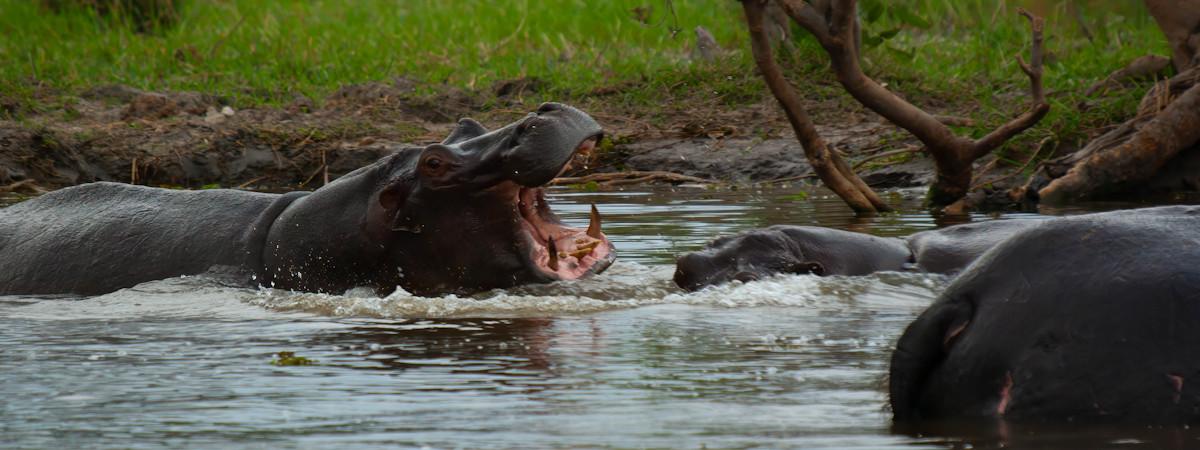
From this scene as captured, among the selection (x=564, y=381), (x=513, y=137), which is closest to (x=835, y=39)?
(x=513, y=137)

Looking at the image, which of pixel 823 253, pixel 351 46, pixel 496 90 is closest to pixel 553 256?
pixel 823 253

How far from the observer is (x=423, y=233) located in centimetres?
520

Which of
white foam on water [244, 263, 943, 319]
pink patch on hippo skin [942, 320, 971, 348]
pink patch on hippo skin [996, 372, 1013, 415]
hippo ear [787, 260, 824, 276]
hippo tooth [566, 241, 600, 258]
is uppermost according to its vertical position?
pink patch on hippo skin [942, 320, 971, 348]

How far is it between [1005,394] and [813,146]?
496 centimetres

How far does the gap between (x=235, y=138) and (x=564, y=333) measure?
6.90 m

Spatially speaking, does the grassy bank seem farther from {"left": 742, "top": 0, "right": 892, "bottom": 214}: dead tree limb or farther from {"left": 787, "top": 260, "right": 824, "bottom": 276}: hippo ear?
{"left": 787, "top": 260, "right": 824, "bottom": 276}: hippo ear

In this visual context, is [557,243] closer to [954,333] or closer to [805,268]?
[805,268]

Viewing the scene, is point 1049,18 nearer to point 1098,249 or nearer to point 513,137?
point 513,137

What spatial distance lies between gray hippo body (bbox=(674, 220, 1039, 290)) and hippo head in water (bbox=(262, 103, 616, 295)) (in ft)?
1.38

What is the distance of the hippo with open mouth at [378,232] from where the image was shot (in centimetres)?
507

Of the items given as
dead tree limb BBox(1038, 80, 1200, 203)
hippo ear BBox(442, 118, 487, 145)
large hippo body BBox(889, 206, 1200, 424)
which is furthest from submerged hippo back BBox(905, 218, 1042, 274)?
large hippo body BBox(889, 206, 1200, 424)

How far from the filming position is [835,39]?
23.8ft

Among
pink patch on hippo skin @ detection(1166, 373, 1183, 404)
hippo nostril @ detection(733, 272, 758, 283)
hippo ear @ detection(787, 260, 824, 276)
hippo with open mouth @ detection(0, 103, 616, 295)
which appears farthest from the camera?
hippo ear @ detection(787, 260, 824, 276)

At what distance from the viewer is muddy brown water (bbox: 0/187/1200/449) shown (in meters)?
2.99
